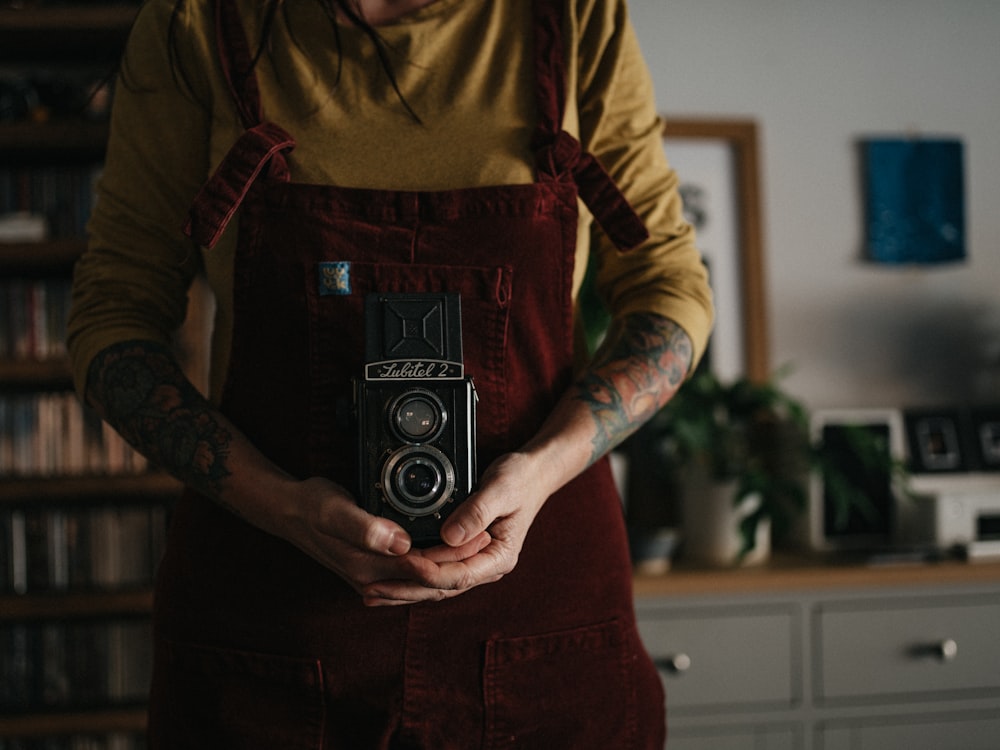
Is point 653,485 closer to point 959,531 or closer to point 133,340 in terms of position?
point 959,531

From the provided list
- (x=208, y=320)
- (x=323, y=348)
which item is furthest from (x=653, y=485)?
(x=323, y=348)

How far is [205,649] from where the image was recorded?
743 mm

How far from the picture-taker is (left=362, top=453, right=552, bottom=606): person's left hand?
646mm

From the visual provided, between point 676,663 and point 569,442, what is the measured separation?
111 centimetres

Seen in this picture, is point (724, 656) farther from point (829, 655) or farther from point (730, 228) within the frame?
point (730, 228)

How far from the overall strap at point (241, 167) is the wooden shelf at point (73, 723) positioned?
4.58ft

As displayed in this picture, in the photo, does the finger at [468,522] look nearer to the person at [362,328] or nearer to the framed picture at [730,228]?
the person at [362,328]

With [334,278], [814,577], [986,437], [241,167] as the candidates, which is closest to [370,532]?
[334,278]

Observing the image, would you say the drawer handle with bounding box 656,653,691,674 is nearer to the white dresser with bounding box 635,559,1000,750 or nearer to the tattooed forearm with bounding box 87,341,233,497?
the white dresser with bounding box 635,559,1000,750

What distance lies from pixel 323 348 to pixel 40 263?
135 cm

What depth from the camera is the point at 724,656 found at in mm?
1716

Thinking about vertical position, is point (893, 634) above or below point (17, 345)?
below

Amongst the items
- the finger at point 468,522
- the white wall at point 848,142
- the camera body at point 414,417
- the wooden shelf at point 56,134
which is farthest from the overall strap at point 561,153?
the white wall at point 848,142

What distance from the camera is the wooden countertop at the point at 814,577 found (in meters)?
1.71
